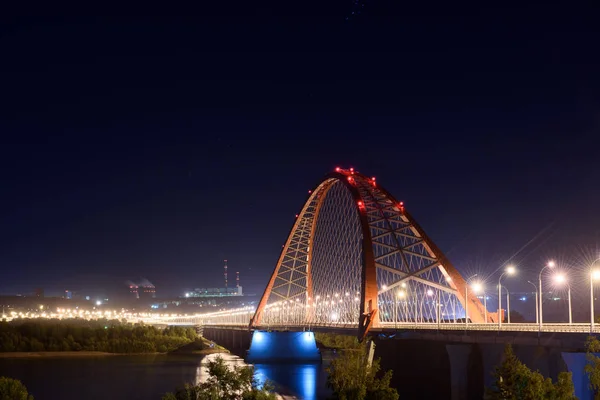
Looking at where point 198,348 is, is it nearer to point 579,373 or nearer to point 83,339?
point 83,339

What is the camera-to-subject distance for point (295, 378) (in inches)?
3091

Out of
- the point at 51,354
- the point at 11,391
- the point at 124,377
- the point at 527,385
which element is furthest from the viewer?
the point at 51,354

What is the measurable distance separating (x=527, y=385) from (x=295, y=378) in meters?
48.1

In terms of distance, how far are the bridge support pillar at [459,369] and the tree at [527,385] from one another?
7729mm

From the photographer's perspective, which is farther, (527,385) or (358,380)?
(358,380)

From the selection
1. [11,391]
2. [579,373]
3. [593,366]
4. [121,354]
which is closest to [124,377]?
[11,391]

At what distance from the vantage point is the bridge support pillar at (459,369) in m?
42.9

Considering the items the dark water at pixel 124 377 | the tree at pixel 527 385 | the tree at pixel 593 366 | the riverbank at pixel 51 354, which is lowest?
the dark water at pixel 124 377

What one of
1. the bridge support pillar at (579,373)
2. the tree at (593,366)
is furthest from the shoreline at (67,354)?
the tree at (593,366)

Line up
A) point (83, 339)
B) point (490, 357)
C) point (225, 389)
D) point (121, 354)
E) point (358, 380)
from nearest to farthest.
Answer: point (225, 389) < point (490, 357) < point (358, 380) < point (121, 354) < point (83, 339)

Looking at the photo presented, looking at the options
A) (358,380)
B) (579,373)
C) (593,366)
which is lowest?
(358,380)

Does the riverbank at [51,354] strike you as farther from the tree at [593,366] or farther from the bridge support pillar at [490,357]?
the tree at [593,366]

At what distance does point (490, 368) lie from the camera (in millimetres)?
42406

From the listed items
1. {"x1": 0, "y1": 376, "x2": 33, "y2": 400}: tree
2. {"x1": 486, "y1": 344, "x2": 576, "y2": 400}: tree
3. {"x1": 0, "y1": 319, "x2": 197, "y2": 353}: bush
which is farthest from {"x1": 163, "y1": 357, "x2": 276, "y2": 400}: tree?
{"x1": 0, "y1": 319, "x2": 197, "y2": 353}: bush
